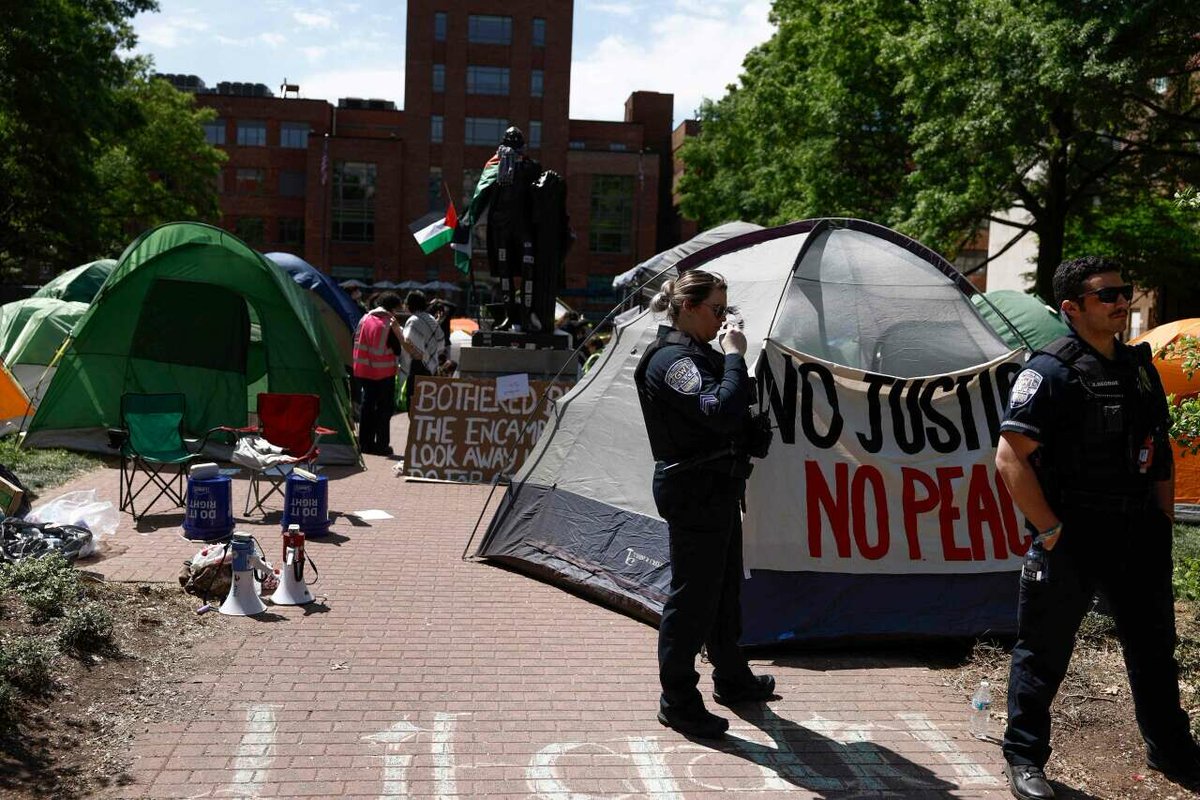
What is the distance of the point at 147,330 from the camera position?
12.9 meters

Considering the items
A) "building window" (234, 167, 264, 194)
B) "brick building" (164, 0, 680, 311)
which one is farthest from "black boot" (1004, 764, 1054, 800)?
"building window" (234, 167, 264, 194)

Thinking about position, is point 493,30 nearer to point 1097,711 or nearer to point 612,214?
point 612,214

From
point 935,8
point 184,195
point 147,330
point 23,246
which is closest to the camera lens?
point 147,330

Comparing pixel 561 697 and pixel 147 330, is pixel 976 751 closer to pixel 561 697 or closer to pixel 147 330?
pixel 561 697

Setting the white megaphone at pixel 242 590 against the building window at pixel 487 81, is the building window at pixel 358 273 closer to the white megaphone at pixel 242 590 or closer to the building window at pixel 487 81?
the building window at pixel 487 81

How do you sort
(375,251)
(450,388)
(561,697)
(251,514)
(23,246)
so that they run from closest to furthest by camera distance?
(561,697) → (251,514) → (450,388) → (23,246) → (375,251)

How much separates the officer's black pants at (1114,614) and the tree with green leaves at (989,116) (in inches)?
517

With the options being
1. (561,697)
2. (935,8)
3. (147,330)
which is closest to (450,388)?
(147,330)

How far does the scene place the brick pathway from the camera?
171 inches

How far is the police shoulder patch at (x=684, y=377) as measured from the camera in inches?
177

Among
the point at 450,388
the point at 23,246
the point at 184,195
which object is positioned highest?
the point at 184,195

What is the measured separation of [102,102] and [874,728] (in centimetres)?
2916

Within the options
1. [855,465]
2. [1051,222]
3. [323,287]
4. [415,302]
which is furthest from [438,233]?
[1051,222]

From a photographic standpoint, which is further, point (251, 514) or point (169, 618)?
point (251, 514)
